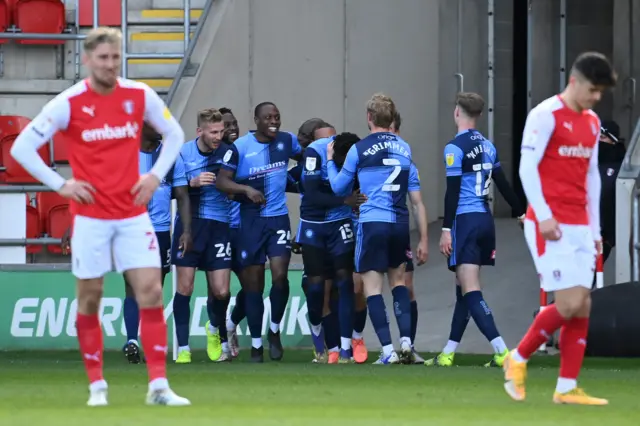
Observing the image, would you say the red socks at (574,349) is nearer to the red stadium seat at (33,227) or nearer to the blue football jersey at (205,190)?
the blue football jersey at (205,190)

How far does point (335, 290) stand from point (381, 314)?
4.64 ft

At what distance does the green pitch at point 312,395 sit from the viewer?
7.26 metres

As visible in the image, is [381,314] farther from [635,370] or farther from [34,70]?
[34,70]

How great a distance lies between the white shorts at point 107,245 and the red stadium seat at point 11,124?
Result: 36.9 feet

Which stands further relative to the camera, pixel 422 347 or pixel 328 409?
pixel 422 347

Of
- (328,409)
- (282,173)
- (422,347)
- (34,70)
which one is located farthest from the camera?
(34,70)

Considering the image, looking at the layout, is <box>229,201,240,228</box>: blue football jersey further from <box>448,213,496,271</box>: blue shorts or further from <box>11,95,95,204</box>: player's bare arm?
<box>11,95,95,204</box>: player's bare arm

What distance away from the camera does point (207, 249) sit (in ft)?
44.4

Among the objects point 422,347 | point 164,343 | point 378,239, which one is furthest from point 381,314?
point 164,343

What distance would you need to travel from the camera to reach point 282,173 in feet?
44.7

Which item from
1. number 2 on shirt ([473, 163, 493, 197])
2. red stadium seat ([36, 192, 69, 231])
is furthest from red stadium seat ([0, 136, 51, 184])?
number 2 on shirt ([473, 163, 493, 197])

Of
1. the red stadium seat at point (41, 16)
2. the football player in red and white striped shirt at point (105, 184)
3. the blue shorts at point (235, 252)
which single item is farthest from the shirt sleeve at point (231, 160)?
the red stadium seat at point (41, 16)

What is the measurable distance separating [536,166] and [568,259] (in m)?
0.54

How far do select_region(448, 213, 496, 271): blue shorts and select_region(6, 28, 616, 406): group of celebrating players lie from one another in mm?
12
